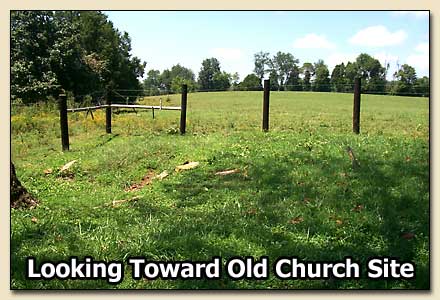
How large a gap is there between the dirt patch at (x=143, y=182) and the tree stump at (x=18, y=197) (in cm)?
160

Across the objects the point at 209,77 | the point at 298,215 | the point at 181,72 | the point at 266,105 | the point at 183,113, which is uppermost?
the point at 181,72

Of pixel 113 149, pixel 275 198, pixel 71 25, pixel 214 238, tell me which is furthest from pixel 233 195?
pixel 71 25

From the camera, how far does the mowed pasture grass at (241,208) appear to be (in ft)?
13.9

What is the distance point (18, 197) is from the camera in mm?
5820

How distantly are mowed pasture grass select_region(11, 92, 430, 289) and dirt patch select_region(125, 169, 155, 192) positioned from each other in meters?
0.08

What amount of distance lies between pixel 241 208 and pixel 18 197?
9.81ft

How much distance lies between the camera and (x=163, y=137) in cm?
1118

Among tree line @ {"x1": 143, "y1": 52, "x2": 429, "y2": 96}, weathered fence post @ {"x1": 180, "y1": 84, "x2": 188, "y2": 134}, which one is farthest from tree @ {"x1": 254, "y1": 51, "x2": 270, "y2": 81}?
weathered fence post @ {"x1": 180, "y1": 84, "x2": 188, "y2": 134}

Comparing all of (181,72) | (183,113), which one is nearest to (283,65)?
(183,113)

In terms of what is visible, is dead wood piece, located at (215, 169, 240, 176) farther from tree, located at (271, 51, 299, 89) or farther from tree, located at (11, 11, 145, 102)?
tree, located at (271, 51, 299, 89)

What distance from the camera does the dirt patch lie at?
23.6ft

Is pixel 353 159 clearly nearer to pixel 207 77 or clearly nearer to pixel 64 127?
pixel 64 127

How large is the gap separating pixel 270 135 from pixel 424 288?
5.97 meters

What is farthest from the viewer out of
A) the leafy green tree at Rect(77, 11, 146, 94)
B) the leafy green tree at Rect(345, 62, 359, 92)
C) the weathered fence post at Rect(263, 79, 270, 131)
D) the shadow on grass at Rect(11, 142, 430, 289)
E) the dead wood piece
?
the leafy green tree at Rect(77, 11, 146, 94)
